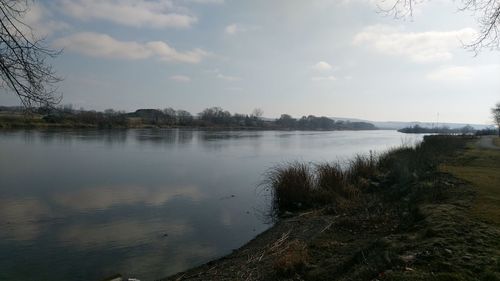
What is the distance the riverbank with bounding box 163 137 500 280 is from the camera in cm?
540

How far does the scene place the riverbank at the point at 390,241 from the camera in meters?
5.40

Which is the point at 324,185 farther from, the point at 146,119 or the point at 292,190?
the point at 146,119

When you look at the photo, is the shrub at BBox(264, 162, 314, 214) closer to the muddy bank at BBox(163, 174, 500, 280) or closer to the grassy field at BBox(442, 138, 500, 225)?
the muddy bank at BBox(163, 174, 500, 280)

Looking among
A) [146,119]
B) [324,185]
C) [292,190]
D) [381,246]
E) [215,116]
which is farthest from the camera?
[215,116]

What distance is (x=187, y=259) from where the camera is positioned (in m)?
10.1

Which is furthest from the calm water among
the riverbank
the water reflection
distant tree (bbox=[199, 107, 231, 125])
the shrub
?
distant tree (bbox=[199, 107, 231, 125])

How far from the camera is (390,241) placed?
6.89 metres

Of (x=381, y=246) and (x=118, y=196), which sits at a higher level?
(x=381, y=246)

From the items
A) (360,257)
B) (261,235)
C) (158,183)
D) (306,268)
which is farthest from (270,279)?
(158,183)

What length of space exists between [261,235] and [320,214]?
2.30 meters

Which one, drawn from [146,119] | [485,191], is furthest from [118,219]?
[146,119]

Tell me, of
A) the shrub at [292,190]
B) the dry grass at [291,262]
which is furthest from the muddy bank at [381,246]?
the shrub at [292,190]

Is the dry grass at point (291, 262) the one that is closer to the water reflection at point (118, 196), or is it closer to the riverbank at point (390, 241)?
the riverbank at point (390, 241)

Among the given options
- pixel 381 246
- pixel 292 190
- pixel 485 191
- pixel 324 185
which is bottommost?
pixel 292 190
